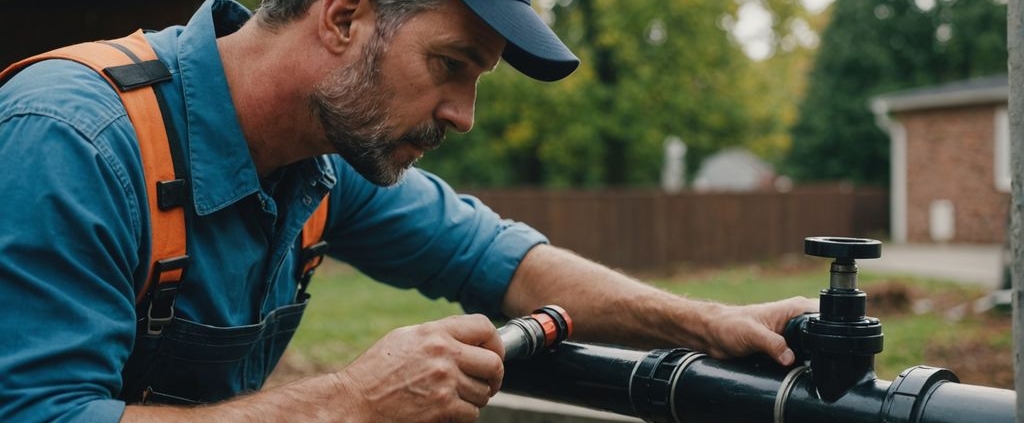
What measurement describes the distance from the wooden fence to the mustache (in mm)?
15699

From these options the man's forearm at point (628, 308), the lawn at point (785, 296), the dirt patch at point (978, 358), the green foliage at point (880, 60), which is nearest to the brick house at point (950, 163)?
the green foliage at point (880, 60)

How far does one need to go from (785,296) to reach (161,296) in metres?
10.9

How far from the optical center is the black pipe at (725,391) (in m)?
1.65

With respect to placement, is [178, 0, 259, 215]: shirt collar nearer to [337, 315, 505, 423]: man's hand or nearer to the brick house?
[337, 315, 505, 423]: man's hand

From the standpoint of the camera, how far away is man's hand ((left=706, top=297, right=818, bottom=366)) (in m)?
2.00

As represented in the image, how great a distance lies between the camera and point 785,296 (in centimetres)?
1198

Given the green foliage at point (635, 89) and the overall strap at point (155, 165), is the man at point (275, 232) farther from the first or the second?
the green foliage at point (635, 89)

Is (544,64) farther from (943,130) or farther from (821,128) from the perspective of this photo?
(821,128)

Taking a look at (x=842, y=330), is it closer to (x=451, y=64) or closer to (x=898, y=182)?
(x=451, y=64)

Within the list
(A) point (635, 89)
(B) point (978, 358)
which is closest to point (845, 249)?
(B) point (978, 358)

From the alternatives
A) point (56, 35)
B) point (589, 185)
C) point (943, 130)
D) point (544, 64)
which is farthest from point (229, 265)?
point (589, 185)

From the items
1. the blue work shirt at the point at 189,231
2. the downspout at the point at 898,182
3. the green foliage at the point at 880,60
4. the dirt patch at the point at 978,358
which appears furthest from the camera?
the green foliage at the point at 880,60

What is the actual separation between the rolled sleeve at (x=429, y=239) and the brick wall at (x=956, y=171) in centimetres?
2310

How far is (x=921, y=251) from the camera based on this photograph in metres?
22.7
